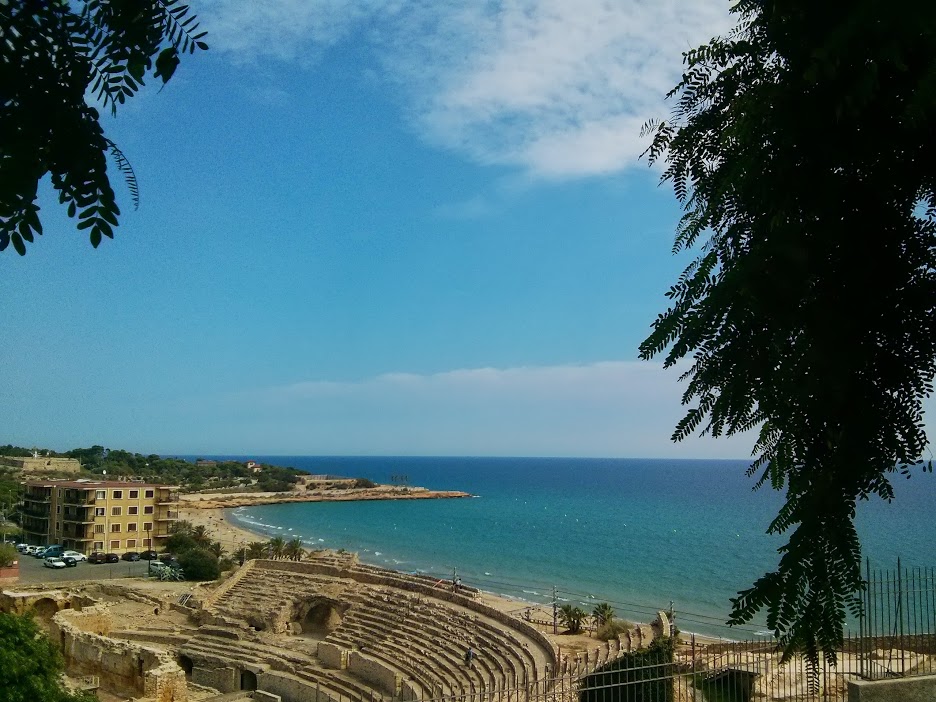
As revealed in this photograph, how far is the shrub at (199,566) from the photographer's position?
1569 inches

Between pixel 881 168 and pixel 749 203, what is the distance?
67 cm

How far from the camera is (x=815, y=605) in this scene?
3730mm

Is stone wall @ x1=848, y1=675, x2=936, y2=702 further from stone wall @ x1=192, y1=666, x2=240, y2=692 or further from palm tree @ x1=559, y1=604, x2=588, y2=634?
A: stone wall @ x1=192, y1=666, x2=240, y2=692

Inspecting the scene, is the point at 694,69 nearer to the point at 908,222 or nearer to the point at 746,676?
the point at 908,222

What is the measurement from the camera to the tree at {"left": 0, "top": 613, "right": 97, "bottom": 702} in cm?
1379

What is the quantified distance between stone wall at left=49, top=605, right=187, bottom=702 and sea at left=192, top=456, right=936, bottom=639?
48.3ft

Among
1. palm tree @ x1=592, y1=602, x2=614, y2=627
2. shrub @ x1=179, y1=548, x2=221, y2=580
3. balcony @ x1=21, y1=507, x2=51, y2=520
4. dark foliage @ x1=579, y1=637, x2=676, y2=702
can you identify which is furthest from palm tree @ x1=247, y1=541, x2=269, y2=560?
dark foliage @ x1=579, y1=637, x2=676, y2=702

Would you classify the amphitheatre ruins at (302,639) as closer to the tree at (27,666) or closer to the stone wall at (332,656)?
the stone wall at (332,656)

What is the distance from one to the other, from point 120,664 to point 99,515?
85.7 feet

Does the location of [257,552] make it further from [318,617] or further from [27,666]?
[27,666]

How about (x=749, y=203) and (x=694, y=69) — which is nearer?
(x=749, y=203)

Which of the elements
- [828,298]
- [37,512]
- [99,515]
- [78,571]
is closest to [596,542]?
[99,515]

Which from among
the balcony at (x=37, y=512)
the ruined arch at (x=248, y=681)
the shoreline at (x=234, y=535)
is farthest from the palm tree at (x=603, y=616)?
the balcony at (x=37, y=512)

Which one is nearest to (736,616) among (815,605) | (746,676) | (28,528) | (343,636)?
(815,605)
